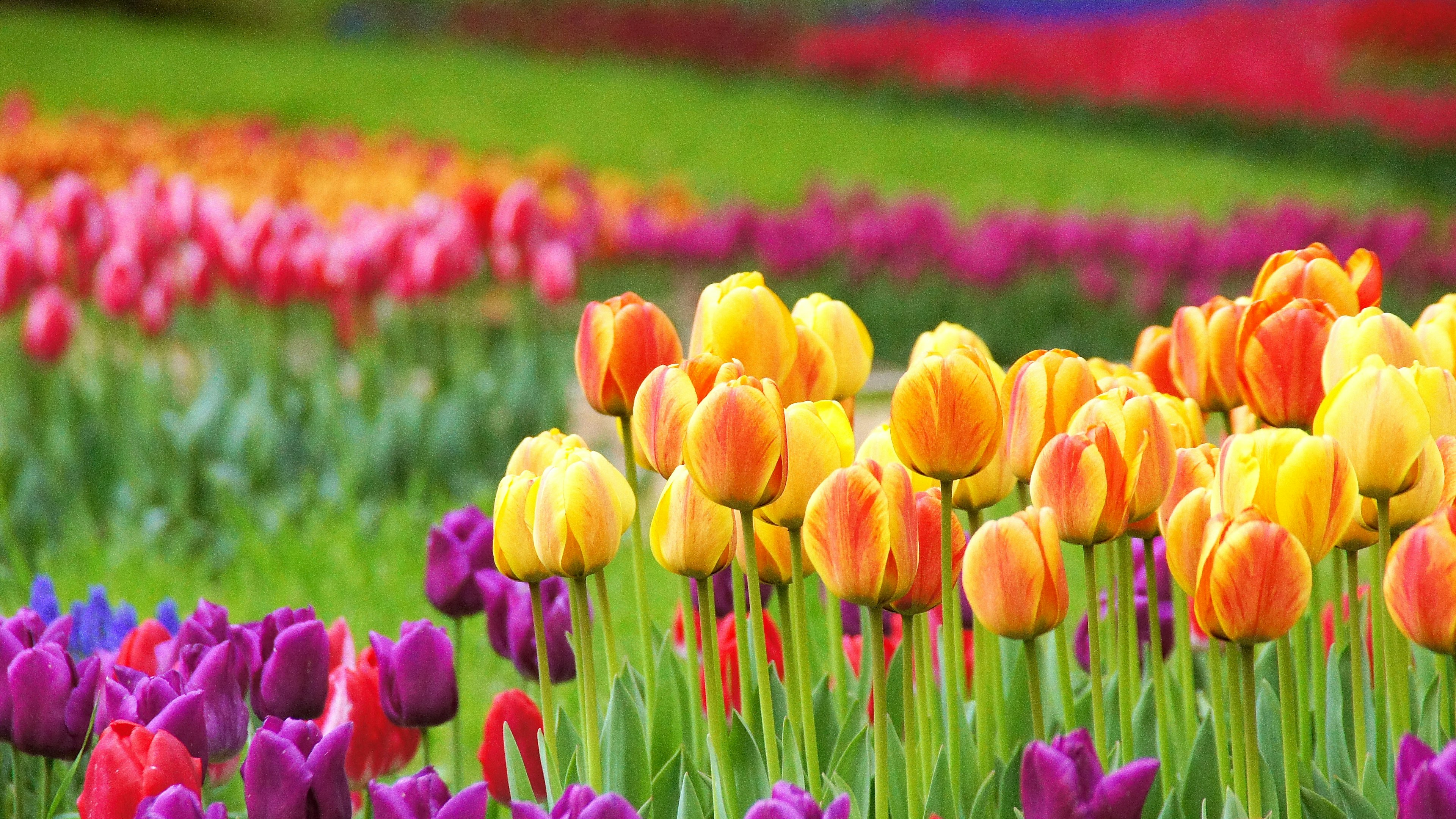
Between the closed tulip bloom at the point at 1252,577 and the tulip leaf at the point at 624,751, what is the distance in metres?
0.50

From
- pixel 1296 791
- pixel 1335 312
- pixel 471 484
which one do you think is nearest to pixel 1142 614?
pixel 1335 312

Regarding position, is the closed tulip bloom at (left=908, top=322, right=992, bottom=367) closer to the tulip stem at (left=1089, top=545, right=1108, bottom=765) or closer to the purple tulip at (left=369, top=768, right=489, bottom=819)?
the tulip stem at (left=1089, top=545, right=1108, bottom=765)

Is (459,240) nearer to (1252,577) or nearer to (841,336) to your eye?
(841,336)

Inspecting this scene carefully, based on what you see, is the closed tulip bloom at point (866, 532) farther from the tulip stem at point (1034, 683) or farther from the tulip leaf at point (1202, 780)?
the tulip leaf at point (1202, 780)

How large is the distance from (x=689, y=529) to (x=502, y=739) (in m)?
0.40

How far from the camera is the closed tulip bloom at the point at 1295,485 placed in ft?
3.19

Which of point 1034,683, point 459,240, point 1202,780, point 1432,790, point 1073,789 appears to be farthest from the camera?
point 459,240

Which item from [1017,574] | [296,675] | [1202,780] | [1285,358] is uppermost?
[1285,358]

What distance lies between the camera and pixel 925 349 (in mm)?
1315

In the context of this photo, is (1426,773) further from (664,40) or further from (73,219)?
(664,40)

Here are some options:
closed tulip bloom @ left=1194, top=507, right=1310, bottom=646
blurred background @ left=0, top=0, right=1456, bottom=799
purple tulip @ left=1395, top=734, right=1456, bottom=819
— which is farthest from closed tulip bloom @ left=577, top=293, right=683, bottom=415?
blurred background @ left=0, top=0, right=1456, bottom=799

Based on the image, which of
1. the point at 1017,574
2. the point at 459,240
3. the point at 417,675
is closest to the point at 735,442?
the point at 1017,574

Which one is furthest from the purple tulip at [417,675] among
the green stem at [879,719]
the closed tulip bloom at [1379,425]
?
the closed tulip bloom at [1379,425]

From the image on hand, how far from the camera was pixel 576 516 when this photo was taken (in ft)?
3.45
